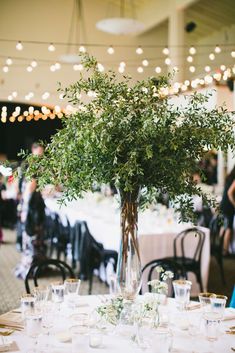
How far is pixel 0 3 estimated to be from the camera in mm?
14008

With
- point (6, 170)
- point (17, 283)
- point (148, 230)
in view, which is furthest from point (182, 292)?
point (17, 283)

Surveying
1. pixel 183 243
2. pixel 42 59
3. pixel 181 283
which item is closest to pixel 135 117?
pixel 181 283

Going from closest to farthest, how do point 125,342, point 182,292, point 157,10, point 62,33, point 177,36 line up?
point 125,342
point 182,292
point 177,36
point 157,10
point 62,33

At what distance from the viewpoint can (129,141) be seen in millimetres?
2570

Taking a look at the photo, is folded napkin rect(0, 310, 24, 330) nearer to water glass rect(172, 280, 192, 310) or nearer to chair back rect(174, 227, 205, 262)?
water glass rect(172, 280, 192, 310)

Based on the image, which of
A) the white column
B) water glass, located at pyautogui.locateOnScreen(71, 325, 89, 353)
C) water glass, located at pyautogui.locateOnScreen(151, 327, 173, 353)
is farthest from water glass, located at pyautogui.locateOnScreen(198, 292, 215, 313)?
the white column

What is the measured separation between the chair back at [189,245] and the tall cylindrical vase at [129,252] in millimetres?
3022

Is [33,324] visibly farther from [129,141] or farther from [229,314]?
[229,314]

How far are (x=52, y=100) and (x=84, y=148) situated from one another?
12.3 metres

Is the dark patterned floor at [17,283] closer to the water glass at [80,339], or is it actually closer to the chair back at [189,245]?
the chair back at [189,245]

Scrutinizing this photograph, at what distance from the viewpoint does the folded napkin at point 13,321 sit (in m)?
2.71

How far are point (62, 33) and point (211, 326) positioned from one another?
13.2 m

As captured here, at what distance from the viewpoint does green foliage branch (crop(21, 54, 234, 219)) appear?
2580mm

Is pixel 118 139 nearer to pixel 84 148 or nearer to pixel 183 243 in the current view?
pixel 84 148
